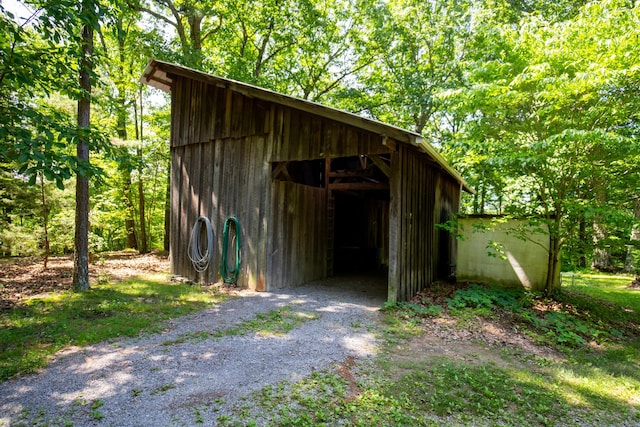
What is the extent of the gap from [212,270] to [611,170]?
7.44m

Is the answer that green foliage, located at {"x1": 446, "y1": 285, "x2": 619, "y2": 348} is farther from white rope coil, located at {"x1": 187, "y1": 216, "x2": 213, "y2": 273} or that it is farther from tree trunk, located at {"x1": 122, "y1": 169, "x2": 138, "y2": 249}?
tree trunk, located at {"x1": 122, "y1": 169, "x2": 138, "y2": 249}

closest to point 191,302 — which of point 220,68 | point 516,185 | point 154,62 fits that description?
point 154,62

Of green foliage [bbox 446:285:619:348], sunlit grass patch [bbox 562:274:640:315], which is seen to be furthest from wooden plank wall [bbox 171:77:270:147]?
sunlit grass patch [bbox 562:274:640:315]

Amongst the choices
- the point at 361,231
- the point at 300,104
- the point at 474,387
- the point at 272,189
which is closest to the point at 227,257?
the point at 272,189

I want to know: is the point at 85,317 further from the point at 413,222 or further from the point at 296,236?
the point at 413,222

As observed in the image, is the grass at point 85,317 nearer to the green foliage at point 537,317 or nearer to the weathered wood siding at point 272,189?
the weathered wood siding at point 272,189

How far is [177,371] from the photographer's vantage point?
10.3 feet

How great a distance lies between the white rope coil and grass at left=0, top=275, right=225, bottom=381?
57cm

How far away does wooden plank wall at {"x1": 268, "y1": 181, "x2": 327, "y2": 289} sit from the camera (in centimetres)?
649

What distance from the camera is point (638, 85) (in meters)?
4.93

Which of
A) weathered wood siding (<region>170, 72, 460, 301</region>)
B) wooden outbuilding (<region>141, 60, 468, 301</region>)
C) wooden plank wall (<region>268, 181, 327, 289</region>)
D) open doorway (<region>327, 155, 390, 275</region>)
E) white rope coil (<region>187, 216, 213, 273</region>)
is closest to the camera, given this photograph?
wooden outbuilding (<region>141, 60, 468, 301</region>)

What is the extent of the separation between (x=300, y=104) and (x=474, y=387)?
461 centimetres

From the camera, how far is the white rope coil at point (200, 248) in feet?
22.6

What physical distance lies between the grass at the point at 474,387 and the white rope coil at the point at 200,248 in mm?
3917
